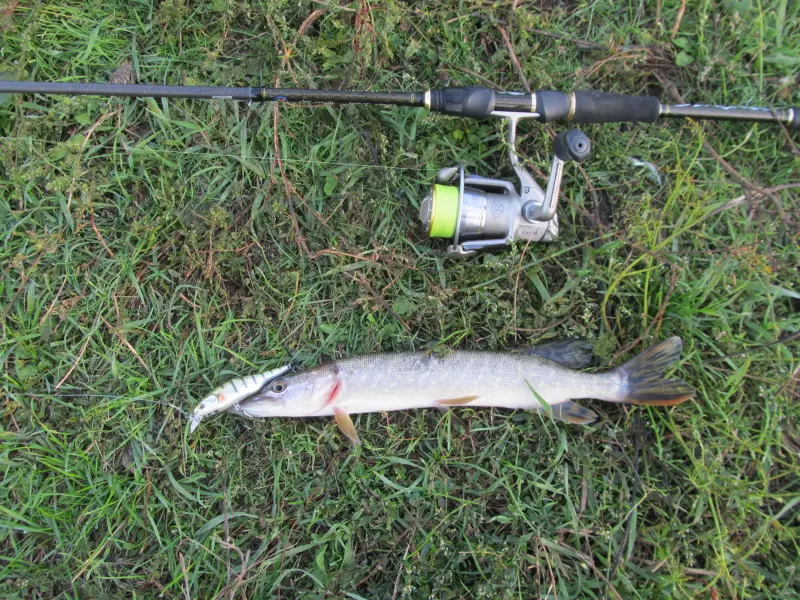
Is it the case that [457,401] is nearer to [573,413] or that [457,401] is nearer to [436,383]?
[436,383]

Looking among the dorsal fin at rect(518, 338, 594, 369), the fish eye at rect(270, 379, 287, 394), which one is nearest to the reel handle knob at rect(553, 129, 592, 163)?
the dorsal fin at rect(518, 338, 594, 369)

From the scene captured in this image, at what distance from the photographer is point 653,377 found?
2555 mm

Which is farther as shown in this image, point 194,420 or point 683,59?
point 683,59

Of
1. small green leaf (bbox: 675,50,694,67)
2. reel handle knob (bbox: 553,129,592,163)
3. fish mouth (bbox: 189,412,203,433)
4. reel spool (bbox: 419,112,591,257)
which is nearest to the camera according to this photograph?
reel handle knob (bbox: 553,129,592,163)

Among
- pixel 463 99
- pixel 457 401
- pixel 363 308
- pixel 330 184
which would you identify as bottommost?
pixel 457 401

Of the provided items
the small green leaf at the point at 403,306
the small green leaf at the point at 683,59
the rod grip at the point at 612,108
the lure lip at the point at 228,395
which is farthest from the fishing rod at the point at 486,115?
the lure lip at the point at 228,395

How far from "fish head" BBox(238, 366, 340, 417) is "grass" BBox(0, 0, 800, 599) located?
0.16m

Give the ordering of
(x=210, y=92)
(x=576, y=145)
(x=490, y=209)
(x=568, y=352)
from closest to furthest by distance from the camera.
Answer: (x=576, y=145) < (x=210, y=92) < (x=490, y=209) < (x=568, y=352)

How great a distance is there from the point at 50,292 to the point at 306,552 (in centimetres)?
195

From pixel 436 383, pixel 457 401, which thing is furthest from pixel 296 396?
pixel 457 401

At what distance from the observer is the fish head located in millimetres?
2516

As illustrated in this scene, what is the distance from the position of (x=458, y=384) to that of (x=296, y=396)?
2.68ft

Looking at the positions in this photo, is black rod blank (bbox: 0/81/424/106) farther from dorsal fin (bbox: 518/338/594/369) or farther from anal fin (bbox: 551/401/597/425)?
anal fin (bbox: 551/401/597/425)

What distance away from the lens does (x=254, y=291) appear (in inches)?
108
